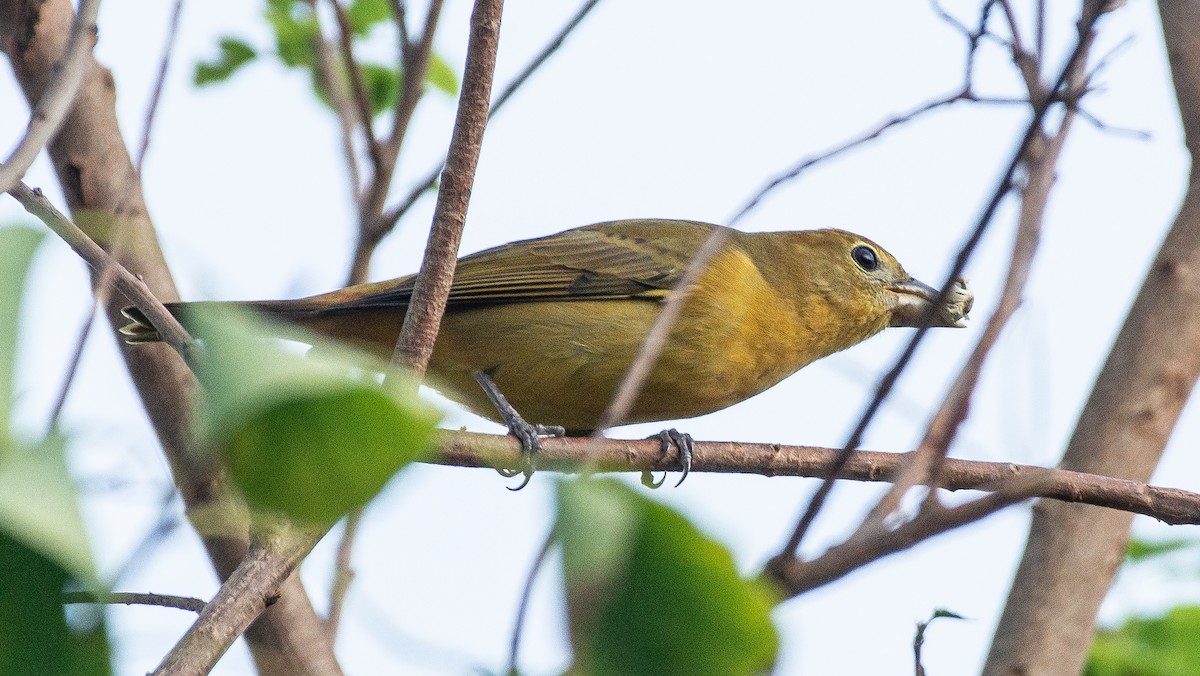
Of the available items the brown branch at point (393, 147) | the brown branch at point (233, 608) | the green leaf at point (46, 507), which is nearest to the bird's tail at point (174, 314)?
the brown branch at point (393, 147)

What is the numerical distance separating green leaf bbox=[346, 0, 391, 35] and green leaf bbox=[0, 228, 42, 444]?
489cm

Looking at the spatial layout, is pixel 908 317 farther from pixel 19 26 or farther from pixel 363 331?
pixel 19 26

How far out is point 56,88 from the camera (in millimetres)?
1799

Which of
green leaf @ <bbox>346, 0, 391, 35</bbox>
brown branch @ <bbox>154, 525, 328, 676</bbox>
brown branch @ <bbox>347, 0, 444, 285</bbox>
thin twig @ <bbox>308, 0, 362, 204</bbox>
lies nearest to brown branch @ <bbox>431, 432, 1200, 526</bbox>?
brown branch @ <bbox>154, 525, 328, 676</bbox>

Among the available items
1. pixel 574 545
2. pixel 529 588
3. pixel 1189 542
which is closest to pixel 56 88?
pixel 529 588

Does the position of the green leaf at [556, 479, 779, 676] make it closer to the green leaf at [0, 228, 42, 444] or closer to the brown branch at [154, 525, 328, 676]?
the green leaf at [0, 228, 42, 444]

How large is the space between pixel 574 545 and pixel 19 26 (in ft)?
12.4

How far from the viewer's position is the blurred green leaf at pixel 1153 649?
3.33 m

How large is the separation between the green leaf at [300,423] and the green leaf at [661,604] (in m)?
0.10

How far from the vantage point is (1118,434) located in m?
3.80

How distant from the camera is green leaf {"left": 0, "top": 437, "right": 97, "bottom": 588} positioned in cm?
60

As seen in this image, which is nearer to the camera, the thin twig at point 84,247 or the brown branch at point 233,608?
the brown branch at point 233,608

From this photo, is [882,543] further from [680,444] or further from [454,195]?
[680,444]

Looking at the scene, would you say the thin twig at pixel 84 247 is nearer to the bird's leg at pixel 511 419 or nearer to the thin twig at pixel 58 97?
the thin twig at pixel 58 97
